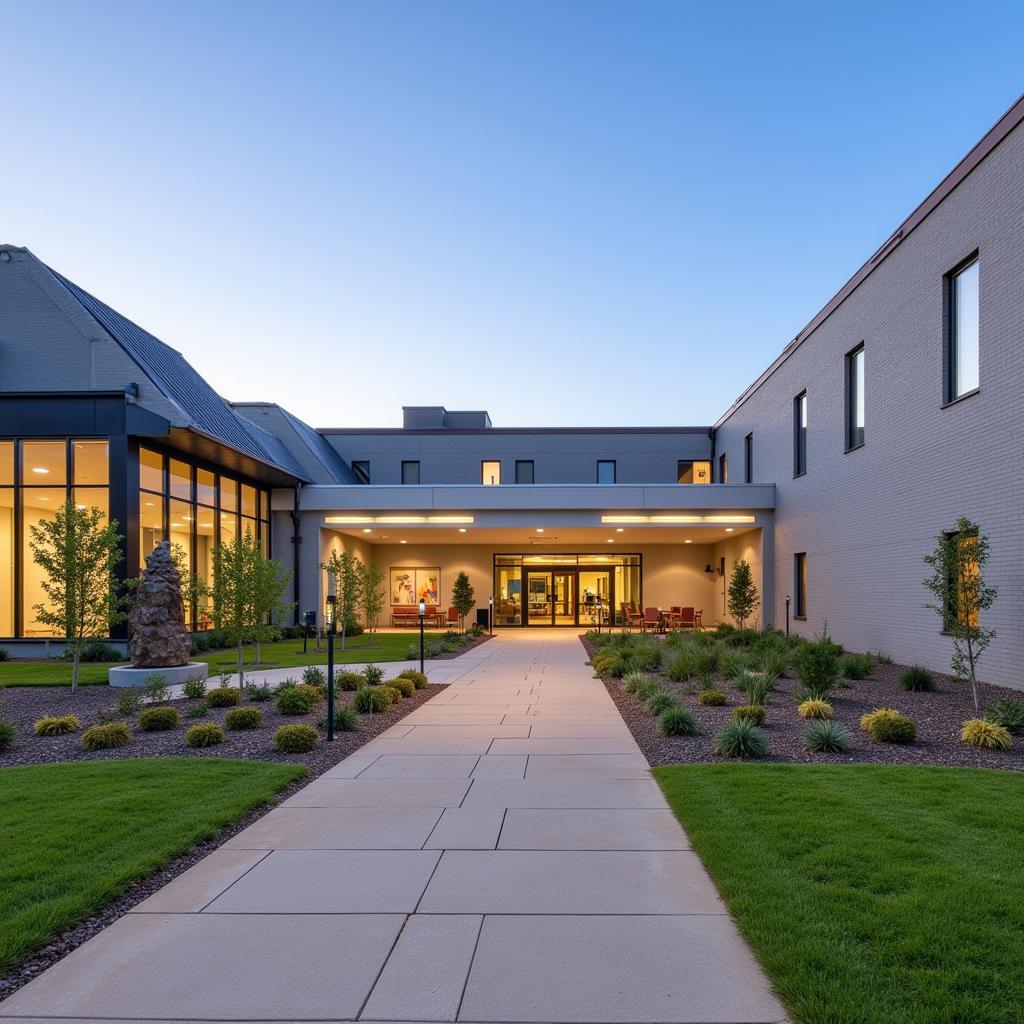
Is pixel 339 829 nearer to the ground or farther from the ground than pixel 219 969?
nearer to the ground

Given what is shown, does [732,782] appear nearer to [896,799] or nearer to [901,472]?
[896,799]

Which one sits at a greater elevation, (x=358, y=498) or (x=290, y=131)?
(x=290, y=131)

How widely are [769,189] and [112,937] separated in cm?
2868

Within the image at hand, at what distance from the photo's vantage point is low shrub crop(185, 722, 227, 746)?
25.4 ft

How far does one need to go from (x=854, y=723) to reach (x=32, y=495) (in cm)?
1893

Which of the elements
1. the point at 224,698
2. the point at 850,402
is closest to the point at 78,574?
the point at 224,698

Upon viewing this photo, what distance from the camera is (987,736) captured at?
7.37m

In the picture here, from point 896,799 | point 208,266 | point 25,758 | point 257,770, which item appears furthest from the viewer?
point 208,266

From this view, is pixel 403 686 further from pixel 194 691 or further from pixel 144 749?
pixel 144 749

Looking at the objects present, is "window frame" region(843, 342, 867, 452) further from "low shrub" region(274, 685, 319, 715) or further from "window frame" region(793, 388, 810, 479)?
"low shrub" region(274, 685, 319, 715)

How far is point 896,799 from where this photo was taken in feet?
17.7

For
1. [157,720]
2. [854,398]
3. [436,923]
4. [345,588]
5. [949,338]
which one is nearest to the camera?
[436,923]

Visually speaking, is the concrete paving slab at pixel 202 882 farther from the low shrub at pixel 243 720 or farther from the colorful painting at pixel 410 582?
the colorful painting at pixel 410 582

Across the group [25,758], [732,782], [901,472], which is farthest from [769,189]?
[25,758]
